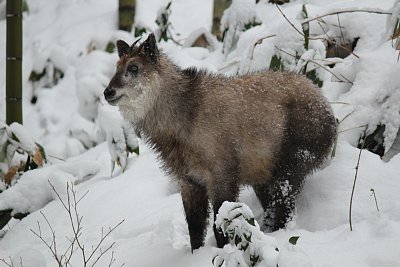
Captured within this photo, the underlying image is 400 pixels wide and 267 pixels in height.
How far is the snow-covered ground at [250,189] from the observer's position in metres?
3.96

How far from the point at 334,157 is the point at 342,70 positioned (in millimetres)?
1019

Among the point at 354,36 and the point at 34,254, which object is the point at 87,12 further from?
the point at 34,254

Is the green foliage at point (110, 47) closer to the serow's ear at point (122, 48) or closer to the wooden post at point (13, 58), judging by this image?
the wooden post at point (13, 58)

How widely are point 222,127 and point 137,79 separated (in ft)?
1.93

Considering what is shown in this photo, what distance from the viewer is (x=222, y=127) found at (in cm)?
411

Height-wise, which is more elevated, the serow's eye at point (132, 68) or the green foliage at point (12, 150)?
the serow's eye at point (132, 68)

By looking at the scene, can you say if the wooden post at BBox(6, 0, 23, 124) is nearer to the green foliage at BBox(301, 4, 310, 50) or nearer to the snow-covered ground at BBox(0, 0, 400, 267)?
the snow-covered ground at BBox(0, 0, 400, 267)

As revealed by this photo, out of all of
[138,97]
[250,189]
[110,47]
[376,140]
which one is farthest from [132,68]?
[110,47]

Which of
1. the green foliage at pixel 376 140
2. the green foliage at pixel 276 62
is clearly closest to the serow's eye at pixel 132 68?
the green foliage at pixel 376 140

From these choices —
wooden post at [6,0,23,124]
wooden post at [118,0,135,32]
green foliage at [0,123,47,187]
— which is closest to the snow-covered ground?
green foliage at [0,123,47,187]

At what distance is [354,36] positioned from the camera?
591 centimetres

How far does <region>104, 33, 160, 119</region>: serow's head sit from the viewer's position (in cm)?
405

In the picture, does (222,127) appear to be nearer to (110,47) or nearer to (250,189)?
(250,189)

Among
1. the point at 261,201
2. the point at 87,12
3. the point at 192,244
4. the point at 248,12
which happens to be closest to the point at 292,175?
the point at 261,201
